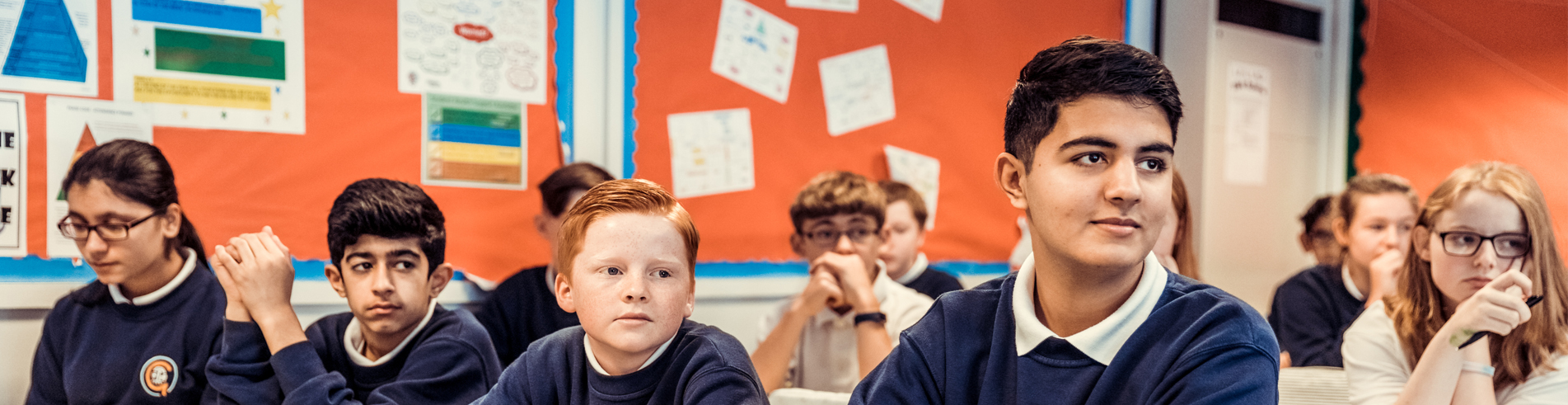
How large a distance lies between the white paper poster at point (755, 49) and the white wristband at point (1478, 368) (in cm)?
189

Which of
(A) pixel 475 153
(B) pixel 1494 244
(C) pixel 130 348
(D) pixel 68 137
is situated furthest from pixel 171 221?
(B) pixel 1494 244

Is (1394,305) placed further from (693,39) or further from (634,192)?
(693,39)

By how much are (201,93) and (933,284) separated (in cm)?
190

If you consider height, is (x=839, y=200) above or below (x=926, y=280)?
above

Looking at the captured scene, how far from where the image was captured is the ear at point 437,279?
Result: 1.74 metres

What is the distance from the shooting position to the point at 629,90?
8.80ft

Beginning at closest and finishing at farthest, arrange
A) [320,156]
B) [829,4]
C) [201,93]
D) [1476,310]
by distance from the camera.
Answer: [1476,310] < [201,93] < [320,156] < [829,4]

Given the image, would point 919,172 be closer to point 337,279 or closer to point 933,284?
point 933,284

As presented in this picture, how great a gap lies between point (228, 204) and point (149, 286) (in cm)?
38

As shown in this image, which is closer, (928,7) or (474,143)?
(474,143)

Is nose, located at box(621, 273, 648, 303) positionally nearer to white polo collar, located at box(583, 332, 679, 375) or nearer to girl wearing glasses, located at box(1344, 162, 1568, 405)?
white polo collar, located at box(583, 332, 679, 375)

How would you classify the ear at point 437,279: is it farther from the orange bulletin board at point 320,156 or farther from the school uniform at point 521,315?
the orange bulletin board at point 320,156

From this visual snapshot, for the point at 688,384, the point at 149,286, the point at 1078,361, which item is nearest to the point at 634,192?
the point at 688,384

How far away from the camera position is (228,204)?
2.19m
